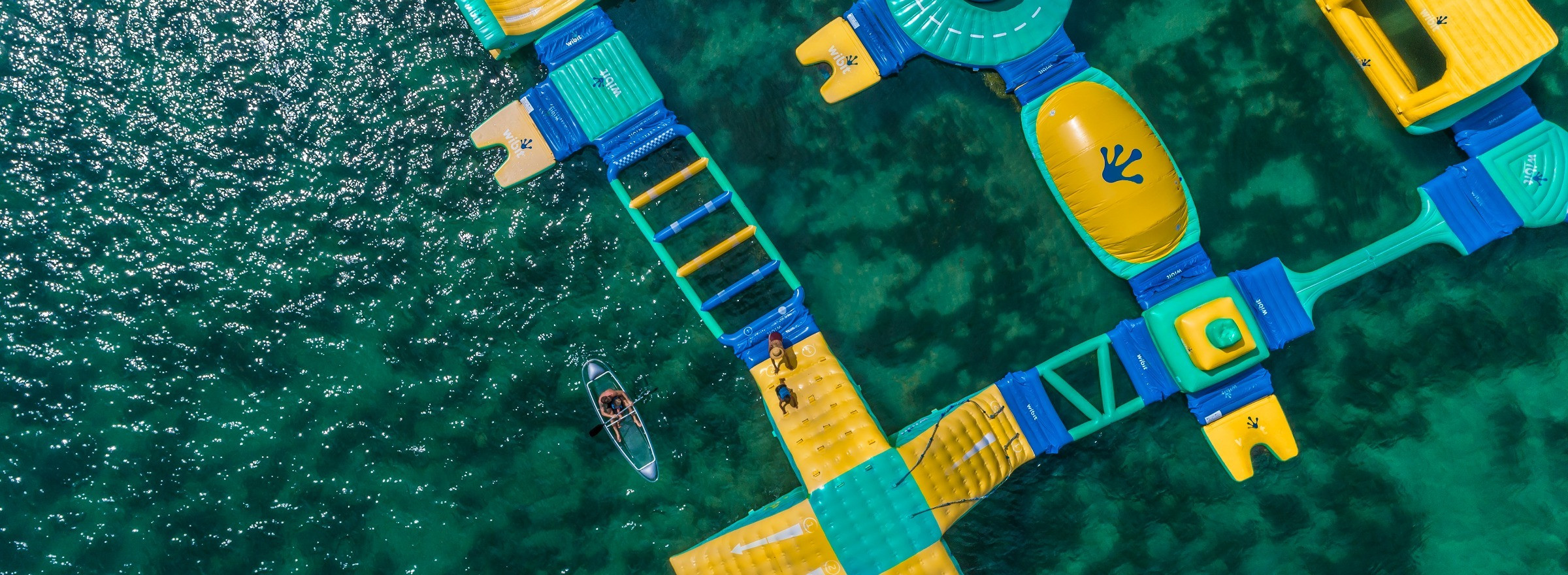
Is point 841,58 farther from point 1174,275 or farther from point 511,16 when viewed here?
point 1174,275

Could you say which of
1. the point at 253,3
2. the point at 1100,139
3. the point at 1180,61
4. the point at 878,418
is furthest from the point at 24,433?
the point at 1180,61

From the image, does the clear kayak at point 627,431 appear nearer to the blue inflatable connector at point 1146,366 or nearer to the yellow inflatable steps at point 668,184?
the yellow inflatable steps at point 668,184

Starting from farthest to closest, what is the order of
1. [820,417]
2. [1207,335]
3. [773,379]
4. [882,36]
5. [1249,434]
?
[882,36] → [1249,434] → [773,379] → [820,417] → [1207,335]

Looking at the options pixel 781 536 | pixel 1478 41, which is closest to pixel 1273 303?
pixel 1478 41

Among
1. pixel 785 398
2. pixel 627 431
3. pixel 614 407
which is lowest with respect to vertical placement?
pixel 785 398

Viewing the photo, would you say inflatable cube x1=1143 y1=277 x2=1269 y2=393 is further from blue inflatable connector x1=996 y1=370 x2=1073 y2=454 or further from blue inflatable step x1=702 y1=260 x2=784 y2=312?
blue inflatable step x1=702 y1=260 x2=784 y2=312

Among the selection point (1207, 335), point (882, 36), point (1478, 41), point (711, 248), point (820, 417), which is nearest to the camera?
point (1478, 41)
